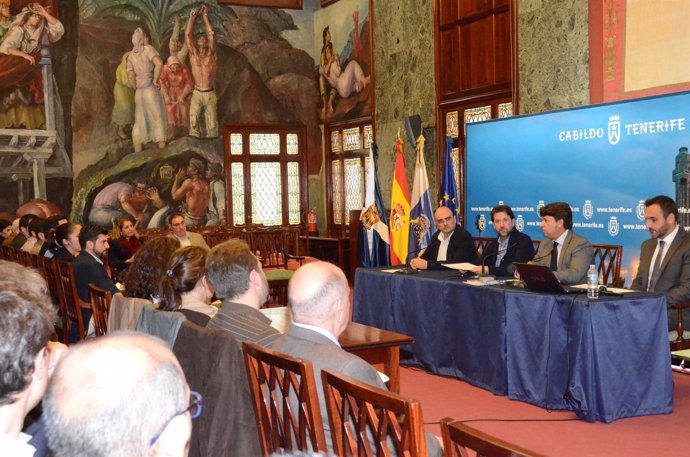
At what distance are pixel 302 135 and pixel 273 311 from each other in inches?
411

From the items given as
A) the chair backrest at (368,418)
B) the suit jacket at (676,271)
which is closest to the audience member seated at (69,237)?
the suit jacket at (676,271)

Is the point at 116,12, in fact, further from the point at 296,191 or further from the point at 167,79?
the point at 296,191

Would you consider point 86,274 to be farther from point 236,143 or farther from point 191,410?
point 236,143

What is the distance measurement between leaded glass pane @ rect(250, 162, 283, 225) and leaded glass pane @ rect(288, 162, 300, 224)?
19 cm

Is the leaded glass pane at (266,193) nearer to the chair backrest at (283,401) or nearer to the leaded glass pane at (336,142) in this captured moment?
the leaded glass pane at (336,142)

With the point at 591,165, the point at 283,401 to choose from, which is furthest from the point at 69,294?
the point at 591,165

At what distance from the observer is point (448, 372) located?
20.2 feet

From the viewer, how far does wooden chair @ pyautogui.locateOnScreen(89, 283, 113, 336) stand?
4566 mm

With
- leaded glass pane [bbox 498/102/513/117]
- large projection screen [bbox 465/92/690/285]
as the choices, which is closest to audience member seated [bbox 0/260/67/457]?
large projection screen [bbox 465/92/690/285]

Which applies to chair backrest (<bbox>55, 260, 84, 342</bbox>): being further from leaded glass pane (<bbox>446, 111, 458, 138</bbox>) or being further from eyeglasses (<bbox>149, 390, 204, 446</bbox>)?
leaded glass pane (<bbox>446, 111, 458, 138</bbox>)

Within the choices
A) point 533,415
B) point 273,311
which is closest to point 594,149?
point 533,415

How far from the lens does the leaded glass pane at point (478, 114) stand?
1053 cm

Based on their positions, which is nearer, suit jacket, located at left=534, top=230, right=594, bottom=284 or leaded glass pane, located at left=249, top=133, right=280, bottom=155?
suit jacket, located at left=534, top=230, right=594, bottom=284

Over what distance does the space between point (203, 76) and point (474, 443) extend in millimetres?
13527
